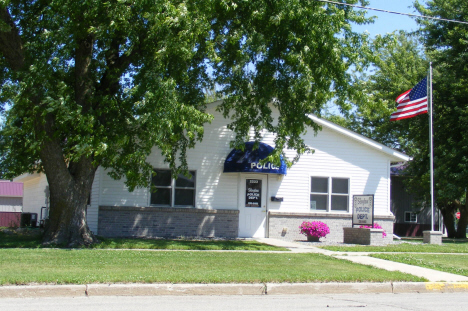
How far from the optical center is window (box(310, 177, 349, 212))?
2067 centimetres

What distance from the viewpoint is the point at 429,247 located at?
57.1 ft

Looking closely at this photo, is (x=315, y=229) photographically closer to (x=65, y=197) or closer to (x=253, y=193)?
(x=253, y=193)

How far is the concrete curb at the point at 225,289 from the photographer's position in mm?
8458

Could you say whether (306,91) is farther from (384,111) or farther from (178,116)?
(178,116)

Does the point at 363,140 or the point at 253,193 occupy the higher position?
the point at 363,140

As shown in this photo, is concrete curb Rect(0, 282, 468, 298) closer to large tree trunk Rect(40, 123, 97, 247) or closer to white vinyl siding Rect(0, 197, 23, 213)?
large tree trunk Rect(40, 123, 97, 247)

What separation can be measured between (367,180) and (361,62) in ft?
23.8

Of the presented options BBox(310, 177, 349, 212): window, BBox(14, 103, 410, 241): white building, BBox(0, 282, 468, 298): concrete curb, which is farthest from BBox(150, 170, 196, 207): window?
BBox(0, 282, 468, 298): concrete curb

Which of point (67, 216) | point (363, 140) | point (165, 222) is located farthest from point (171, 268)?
point (363, 140)

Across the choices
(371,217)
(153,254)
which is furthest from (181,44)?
(371,217)

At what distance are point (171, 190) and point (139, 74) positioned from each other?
6423mm

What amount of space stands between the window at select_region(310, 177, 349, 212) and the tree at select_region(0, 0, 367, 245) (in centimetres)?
453

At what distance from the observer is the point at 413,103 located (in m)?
20.3

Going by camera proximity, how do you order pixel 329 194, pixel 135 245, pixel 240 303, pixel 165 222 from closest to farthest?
pixel 240 303, pixel 135 245, pixel 165 222, pixel 329 194
